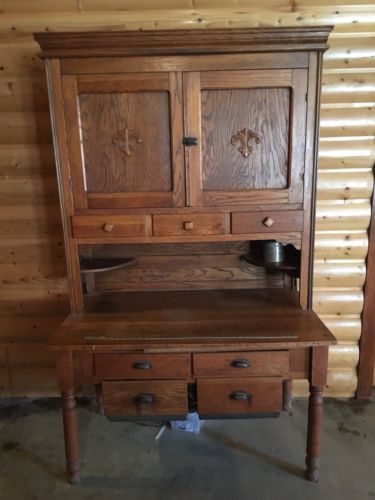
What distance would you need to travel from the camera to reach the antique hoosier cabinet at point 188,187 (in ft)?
5.24

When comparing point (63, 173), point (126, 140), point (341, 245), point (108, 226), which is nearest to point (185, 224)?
point (108, 226)

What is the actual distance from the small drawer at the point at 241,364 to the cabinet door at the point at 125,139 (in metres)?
0.72

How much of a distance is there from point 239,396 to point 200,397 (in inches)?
6.7

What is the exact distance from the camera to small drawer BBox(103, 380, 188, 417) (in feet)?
5.36

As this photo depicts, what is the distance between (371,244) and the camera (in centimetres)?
217

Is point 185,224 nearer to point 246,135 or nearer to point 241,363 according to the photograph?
point 246,135

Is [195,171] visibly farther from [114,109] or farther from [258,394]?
[258,394]

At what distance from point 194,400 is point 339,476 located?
0.81m

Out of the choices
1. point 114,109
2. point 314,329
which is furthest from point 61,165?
point 314,329

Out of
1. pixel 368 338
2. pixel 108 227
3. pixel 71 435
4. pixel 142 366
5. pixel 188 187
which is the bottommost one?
pixel 71 435

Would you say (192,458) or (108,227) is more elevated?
(108,227)

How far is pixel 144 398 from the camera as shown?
5.37ft

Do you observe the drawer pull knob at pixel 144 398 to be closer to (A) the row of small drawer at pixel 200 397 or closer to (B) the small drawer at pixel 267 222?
(A) the row of small drawer at pixel 200 397

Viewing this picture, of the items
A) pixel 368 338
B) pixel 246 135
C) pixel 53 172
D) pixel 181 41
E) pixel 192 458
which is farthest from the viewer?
pixel 368 338
